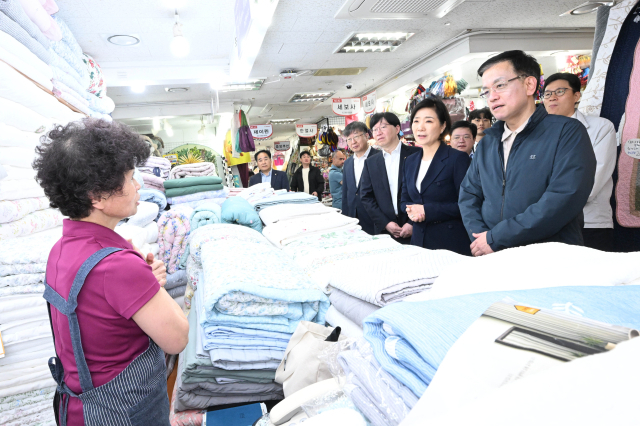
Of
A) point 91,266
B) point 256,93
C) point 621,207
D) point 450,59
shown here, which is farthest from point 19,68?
point 256,93

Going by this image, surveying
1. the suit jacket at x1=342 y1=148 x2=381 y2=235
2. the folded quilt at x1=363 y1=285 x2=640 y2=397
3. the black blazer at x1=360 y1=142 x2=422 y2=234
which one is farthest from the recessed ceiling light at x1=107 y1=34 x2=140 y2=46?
the folded quilt at x1=363 y1=285 x2=640 y2=397

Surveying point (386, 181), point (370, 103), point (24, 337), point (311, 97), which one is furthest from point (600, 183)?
point (311, 97)

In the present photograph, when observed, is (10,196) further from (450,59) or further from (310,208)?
(450,59)

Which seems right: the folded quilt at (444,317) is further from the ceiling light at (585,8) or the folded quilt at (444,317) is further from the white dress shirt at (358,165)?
the ceiling light at (585,8)

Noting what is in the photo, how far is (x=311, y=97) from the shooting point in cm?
1062

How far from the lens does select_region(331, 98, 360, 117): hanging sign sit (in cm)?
898

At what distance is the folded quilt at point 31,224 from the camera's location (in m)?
1.48

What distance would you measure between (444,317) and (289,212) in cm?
180

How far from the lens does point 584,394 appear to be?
288 millimetres

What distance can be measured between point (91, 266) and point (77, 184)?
222 millimetres

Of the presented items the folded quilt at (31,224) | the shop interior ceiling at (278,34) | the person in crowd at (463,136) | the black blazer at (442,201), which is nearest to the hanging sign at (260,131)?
the shop interior ceiling at (278,34)

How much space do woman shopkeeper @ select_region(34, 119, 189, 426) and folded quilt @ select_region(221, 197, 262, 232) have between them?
1.28m

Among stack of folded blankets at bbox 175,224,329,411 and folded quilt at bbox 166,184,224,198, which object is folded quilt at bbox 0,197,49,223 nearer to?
stack of folded blankets at bbox 175,224,329,411

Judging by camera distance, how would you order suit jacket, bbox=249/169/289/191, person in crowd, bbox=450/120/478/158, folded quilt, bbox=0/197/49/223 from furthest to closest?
suit jacket, bbox=249/169/289/191 < person in crowd, bbox=450/120/478/158 < folded quilt, bbox=0/197/49/223
